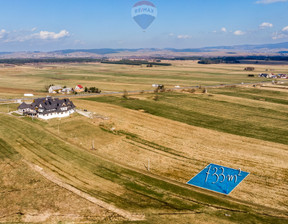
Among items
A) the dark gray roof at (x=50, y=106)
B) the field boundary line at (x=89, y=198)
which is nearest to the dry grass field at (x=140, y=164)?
the field boundary line at (x=89, y=198)

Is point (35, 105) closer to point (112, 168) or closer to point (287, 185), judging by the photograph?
point (112, 168)

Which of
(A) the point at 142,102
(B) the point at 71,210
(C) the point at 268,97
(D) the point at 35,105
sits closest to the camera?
(B) the point at 71,210

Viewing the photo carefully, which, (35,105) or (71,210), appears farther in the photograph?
(35,105)

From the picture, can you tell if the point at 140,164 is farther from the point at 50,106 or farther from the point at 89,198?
the point at 50,106

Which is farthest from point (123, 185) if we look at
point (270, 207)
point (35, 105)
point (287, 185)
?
point (35, 105)

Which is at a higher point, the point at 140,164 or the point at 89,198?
the point at 140,164
